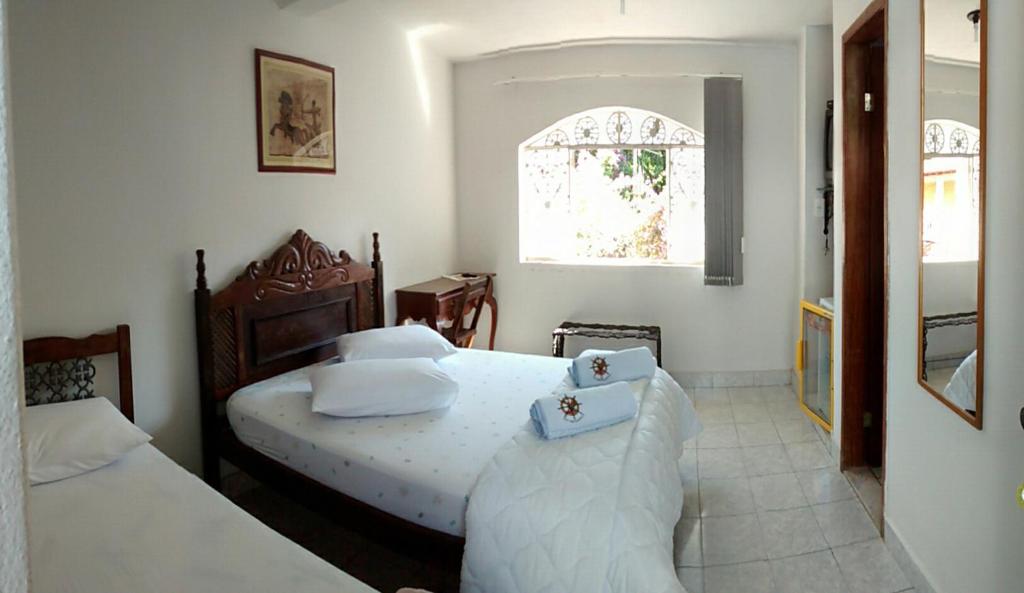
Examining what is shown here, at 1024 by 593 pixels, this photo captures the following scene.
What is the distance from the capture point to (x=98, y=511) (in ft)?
6.48

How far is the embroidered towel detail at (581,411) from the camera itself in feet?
7.95

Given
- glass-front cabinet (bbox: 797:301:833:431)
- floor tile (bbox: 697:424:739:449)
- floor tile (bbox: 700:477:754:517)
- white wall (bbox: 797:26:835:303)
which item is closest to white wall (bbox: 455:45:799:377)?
white wall (bbox: 797:26:835:303)

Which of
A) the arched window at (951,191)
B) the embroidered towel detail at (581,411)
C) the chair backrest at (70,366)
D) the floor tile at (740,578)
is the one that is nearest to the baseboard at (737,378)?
the floor tile at (740,578)

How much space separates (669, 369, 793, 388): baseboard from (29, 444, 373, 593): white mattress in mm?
3790

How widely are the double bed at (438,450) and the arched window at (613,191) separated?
188 cm

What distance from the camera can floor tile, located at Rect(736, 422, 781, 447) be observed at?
394 centimetres

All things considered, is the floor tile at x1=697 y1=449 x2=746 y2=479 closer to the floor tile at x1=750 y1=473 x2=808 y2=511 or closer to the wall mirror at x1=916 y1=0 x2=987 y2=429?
the floor tile at x1=750 y1=473 x2=808 y2=511

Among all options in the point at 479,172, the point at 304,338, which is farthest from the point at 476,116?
the point at 304,338

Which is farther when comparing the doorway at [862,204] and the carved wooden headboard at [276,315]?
the doorway at [862,204]

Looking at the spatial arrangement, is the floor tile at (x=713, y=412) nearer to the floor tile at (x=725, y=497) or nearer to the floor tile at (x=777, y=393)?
the floor tile at (x=777, y=393)

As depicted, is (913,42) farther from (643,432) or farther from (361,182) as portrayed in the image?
(361,182)

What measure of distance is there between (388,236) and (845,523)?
2965 mm

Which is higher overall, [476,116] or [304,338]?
[476,116]

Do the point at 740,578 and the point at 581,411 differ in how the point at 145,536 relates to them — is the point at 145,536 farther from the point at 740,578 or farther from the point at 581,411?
the point at 740,578
